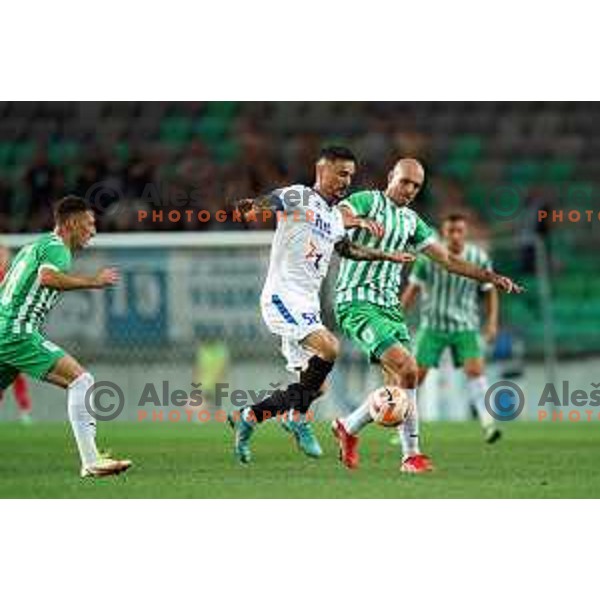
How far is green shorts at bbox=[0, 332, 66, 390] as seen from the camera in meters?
8.12

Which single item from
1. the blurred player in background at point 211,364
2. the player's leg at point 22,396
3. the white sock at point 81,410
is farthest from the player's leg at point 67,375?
the blurred player in background at point 211,364

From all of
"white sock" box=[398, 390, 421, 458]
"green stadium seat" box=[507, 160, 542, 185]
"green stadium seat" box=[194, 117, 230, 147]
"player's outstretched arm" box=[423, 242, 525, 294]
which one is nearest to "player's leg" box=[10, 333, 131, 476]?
"white sock" box=[398, 390, 421, 458]

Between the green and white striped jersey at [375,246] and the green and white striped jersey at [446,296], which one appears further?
the green and white striped jersey at [446,296]

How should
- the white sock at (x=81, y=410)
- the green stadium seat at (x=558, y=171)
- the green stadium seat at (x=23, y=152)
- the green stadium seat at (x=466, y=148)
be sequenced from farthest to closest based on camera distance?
the green stadium seat at (x=558, y=171) < the green stadium seat at (x=466, y=148) < the green stadium seat at (x=23, y=152) < the white sock at (x=81, y=410)

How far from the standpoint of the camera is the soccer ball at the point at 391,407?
8305 mm

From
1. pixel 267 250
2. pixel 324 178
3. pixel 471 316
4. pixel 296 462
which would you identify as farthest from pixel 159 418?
pixel 324 178

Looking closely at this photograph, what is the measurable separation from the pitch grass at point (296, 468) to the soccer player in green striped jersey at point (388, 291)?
0.74ft

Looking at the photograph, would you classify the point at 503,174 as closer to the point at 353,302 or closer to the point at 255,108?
the point at 255,108

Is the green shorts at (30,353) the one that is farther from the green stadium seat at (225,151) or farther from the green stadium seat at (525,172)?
the green stadium seat at (525,172)

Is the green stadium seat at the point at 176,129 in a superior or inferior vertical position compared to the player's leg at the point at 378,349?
superior

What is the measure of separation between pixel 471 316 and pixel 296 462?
2.68 meters

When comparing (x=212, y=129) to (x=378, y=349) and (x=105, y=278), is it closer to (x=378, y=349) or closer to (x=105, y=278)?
(x=378, y=349)

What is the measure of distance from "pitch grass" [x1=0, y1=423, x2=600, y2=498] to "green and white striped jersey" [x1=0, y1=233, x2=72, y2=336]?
31.8 inches

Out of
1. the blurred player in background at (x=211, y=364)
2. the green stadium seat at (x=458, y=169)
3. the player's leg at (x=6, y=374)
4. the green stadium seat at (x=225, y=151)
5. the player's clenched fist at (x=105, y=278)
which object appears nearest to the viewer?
the player's clenched fist at (x=105, y=278)
